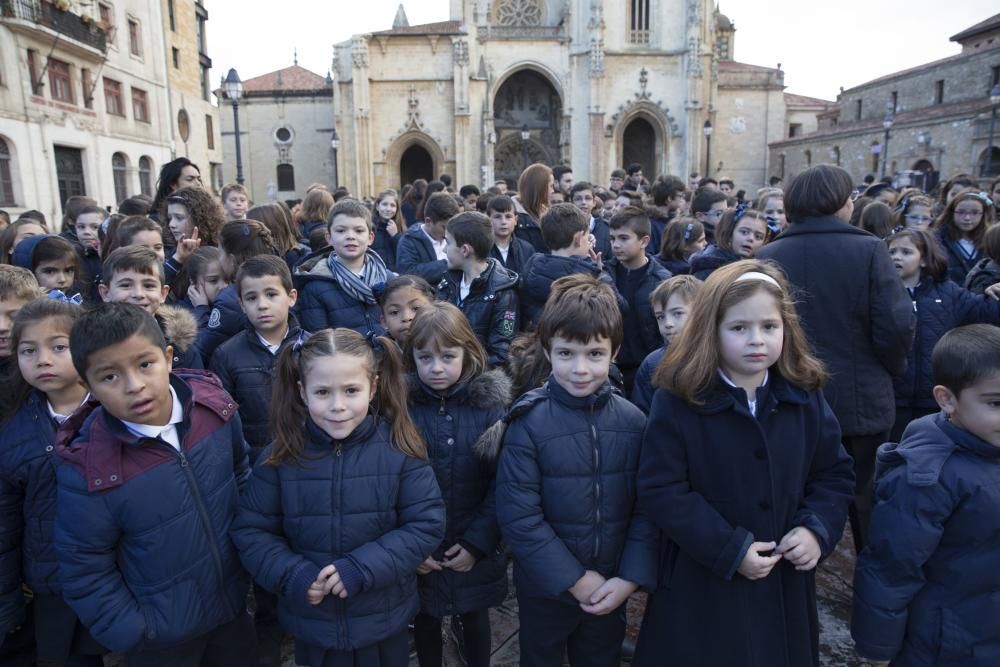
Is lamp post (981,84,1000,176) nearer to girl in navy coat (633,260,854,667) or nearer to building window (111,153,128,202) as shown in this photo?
girl in navy coat (633,260,854,667)

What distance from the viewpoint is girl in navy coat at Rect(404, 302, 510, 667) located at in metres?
2.68

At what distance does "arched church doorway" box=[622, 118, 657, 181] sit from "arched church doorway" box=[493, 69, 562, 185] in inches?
160

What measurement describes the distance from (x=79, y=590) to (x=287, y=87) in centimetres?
4140

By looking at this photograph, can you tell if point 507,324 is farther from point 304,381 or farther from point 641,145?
point 641,145

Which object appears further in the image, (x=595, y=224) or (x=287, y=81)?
(x=287, y=81)

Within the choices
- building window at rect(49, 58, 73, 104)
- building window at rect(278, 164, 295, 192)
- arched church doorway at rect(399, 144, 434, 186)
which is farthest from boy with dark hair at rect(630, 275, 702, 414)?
building window at rect(278, 164, 295, 192)

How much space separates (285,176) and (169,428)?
37.9 m

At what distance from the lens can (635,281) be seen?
4.42 m

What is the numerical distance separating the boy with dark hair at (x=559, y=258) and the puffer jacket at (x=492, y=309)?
24cm

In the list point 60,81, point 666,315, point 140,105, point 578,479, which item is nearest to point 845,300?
point 666,315

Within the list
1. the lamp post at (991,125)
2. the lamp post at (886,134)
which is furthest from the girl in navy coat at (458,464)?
the lamp post at (886,134)

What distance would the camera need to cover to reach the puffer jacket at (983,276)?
414 cm

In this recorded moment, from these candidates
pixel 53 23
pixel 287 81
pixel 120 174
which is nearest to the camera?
pixel 53 23

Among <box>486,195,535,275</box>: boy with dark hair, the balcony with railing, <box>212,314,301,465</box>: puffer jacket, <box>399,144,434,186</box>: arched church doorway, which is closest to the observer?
<box>212,314,301,465</box>: puffer jacket
